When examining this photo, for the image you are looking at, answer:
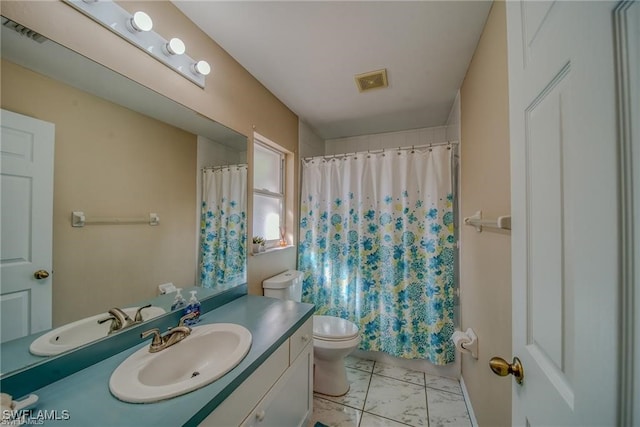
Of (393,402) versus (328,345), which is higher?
(328,345)

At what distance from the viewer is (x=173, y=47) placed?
1.11 m

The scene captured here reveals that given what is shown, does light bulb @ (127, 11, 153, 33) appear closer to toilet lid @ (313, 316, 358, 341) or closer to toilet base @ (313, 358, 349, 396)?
toilet lid @ (313, 316, 358, 341)

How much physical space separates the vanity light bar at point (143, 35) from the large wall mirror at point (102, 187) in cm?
17

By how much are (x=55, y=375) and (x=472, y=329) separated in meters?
1.98

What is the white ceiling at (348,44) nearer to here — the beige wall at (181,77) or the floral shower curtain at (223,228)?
the beige wall at (181,77)

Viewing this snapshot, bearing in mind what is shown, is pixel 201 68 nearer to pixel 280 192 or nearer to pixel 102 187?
pixel 102 187

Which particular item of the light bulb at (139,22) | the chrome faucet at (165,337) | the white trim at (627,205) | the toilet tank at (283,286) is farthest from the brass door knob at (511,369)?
the light bulb at (139,22)

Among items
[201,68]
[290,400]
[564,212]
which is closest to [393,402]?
[290,400]

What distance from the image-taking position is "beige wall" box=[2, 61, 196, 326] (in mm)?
785

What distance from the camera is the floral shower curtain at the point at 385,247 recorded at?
6.27ft

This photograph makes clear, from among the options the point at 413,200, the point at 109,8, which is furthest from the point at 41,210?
the point at 413,200

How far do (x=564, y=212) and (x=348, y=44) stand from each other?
1.42 m

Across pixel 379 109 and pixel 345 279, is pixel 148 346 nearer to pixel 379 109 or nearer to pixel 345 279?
pixel 345 279

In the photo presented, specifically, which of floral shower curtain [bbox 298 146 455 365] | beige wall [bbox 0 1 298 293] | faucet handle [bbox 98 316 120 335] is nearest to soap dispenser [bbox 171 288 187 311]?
faucet handle [bbox 98 316 120 335]
